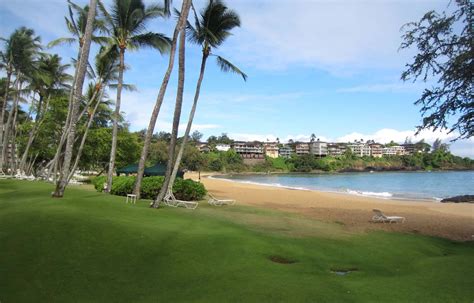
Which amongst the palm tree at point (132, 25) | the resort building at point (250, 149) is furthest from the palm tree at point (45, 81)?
the resort building at point (250, 149)

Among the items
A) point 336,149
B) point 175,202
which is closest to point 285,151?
point 336,149

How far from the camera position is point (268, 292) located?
544 centimetres

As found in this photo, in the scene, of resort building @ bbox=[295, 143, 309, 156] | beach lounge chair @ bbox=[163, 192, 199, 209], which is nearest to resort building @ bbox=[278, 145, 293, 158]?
resort building @ bbox=[295, 143, 309, 156]

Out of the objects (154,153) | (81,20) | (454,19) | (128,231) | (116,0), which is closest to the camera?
(128,231)

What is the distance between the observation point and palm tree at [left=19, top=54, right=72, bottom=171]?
103 feet

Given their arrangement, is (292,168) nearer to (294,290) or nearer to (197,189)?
(197,189)

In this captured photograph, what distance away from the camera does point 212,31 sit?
61.2 ft

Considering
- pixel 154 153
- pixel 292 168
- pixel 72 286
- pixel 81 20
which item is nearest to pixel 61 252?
pixel 72 286

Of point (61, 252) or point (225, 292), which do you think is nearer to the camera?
point (225, 292)

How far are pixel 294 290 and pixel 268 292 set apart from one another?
417 mm

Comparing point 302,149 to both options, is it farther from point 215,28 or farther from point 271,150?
point 215,28

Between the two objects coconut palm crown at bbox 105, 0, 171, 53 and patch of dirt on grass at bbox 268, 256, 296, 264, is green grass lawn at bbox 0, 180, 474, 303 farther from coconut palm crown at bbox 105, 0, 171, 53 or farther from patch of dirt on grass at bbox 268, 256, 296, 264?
coconut palm crown at bbox 105, 0, 171, 53

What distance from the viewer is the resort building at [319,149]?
164500 mm

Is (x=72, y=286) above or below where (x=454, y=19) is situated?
below
